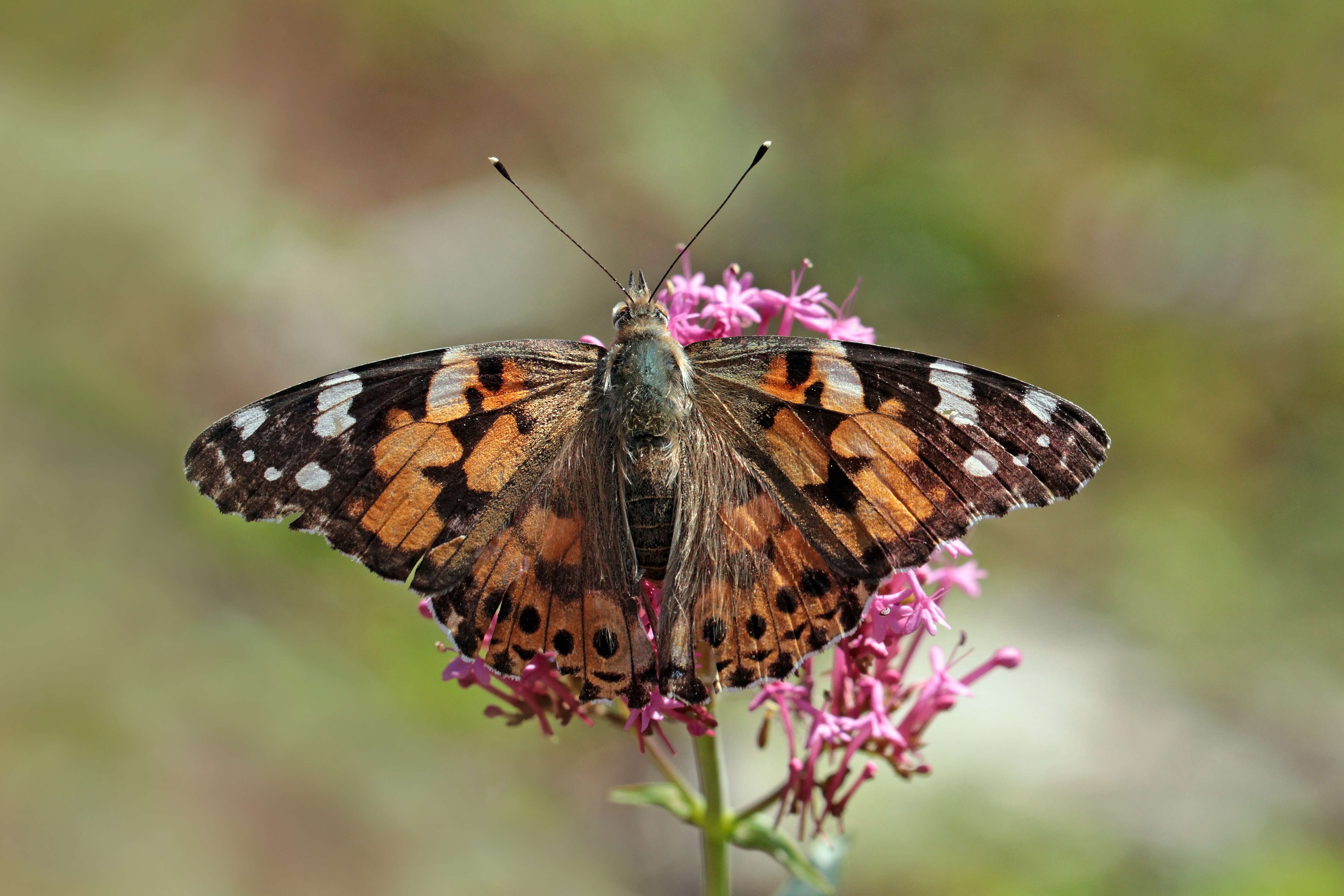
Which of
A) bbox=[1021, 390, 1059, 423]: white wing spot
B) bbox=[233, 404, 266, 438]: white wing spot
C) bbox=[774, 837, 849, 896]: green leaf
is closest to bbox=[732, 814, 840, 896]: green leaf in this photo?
bbox=[774, 837, 849, 896]: green leaf

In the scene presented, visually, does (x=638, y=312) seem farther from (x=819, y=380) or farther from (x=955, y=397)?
(x=955, y=397)

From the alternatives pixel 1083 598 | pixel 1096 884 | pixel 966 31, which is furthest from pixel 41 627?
pixel 966 31

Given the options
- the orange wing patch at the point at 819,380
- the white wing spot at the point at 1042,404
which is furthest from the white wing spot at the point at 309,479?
the white wing spot at the point at 1042,404

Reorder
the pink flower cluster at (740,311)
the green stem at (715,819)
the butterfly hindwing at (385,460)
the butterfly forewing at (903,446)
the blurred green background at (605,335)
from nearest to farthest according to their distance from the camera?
the butterfly forewing at (903,446)
the butterfly hindwing at (385,460)
the green stem at (715,819)
the pink flower cluster at (740,311)
the blurred green background at (605,335)

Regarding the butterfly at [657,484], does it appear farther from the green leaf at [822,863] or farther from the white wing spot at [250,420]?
the green leaf at [822,863]

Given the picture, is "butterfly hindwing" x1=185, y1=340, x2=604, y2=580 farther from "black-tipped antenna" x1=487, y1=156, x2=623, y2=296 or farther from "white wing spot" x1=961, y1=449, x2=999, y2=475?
"white wing spot" x1=961, y1=449, x2=999, y2=475

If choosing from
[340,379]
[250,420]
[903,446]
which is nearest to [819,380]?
[903,446]
